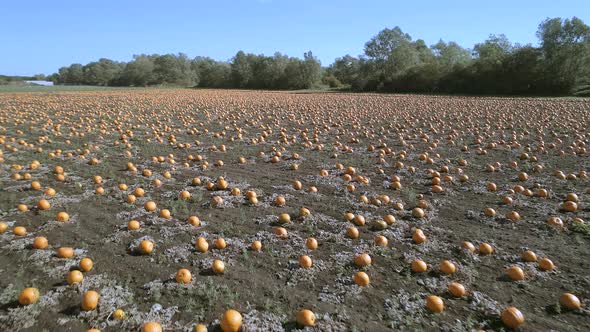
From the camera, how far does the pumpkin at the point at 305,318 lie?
3090mm

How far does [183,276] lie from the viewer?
3.72 meters

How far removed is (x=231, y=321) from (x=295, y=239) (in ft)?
6.12

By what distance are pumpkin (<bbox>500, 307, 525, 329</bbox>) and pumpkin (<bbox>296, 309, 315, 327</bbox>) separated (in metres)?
1.68

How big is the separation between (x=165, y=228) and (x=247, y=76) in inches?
2791

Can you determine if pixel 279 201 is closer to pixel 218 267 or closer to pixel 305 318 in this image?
pixel 218 267

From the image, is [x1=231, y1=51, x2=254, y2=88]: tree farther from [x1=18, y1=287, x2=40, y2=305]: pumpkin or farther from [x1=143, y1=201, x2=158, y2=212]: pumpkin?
[x1=18, y1=287, x2=40, y2=305]: pumpkin

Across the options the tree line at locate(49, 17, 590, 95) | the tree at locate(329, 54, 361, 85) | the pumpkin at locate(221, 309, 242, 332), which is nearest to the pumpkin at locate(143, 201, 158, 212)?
the pumpkin at locate(221, 309, 242, 332)

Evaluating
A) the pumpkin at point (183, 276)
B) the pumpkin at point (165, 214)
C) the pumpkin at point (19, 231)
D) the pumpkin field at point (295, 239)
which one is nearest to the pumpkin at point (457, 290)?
the pumpkin field at point (295, 239)

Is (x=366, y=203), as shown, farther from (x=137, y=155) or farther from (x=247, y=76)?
(x=247, y=76)

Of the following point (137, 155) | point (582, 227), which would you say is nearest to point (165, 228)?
point (137, 155)

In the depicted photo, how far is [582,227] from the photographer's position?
494 cm

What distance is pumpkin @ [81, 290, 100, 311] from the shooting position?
3.24 metres

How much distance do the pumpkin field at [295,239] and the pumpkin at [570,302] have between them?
0.02m

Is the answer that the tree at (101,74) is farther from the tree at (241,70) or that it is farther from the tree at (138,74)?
the tree at (241,70)
